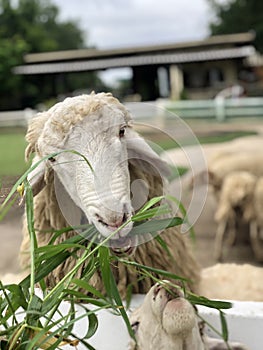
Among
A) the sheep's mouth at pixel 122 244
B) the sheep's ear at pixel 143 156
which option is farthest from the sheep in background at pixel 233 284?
the sheep's mouth at pixel 122 244

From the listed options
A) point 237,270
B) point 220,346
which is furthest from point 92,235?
point 237,270

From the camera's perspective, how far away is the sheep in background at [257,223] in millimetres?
5021

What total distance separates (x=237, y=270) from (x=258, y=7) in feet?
122

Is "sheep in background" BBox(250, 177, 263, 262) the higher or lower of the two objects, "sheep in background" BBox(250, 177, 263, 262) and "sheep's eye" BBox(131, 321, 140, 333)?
the lower

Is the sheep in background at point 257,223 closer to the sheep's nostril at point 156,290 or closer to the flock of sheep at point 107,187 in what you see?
the flock of sheep at point 107,187

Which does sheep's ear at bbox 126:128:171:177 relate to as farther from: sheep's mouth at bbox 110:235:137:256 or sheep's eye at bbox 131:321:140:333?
sheep's eye at bbox 131:321:140:333

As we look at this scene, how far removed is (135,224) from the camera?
148 cm

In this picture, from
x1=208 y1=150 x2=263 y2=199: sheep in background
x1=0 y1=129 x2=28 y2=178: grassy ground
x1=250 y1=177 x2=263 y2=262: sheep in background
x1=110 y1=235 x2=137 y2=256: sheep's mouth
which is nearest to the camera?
x1=110 y1=235 x2=137 y2=256: sheep's mouth

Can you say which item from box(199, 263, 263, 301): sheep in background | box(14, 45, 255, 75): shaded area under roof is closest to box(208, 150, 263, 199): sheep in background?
box(199, 263, 263, 301): sheep in background

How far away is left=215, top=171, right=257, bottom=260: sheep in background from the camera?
5223 millimetres

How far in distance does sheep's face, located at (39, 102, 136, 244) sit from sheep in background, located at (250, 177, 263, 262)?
3.60 metres

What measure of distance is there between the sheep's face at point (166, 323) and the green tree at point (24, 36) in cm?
2486

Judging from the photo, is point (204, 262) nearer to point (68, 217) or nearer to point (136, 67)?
point (68, 217)

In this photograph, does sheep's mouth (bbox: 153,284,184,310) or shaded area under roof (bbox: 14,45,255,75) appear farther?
shaded area under roof (bbox: 14,45,255,75)
